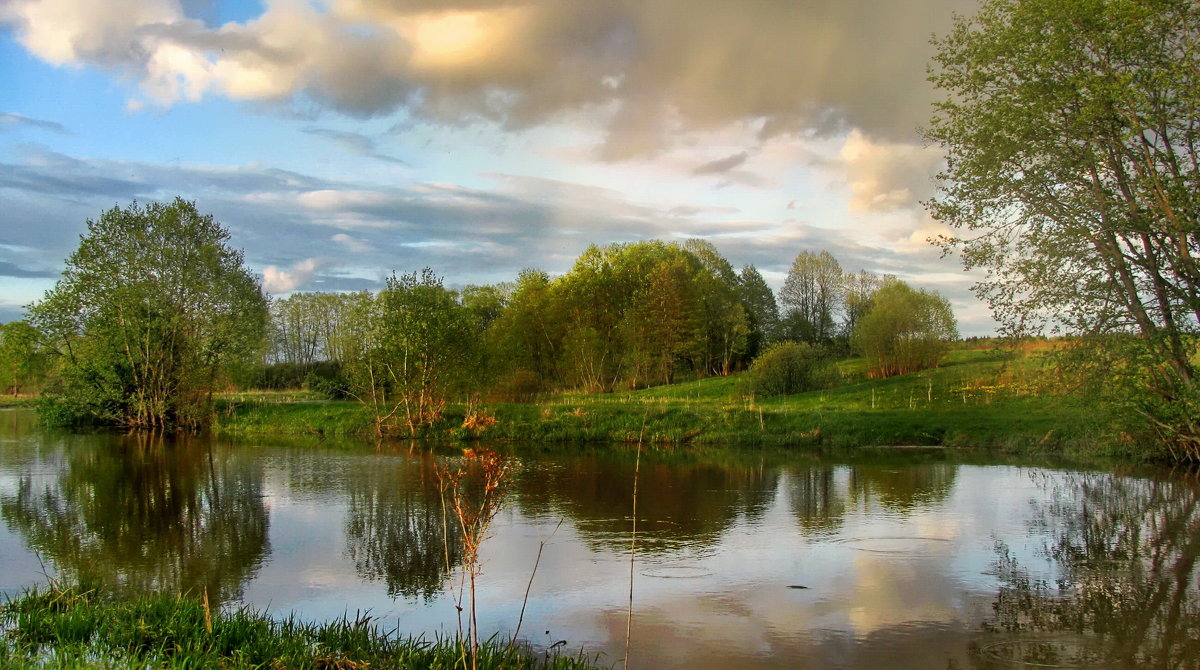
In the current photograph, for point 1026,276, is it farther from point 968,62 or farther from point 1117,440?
point 1117,440

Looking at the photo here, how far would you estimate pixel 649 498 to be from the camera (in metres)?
18.3

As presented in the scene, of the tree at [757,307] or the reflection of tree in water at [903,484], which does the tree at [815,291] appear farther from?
the reflection of tree in water at [903,484]

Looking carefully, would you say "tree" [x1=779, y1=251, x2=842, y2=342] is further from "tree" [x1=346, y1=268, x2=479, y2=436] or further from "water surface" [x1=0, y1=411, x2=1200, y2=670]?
"water surface" [x1=0, y1=411, x2=1200, y2=670]

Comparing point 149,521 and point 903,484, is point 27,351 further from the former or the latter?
point 903,484

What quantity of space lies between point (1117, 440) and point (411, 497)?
20.3 metres

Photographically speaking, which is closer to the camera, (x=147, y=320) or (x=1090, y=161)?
(x=1090, y=161)

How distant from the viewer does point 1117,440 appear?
23.1 metres

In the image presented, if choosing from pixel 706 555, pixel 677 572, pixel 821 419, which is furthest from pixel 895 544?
pixel 821 419

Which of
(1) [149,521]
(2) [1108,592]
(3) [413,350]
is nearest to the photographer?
(2) [1108,592]

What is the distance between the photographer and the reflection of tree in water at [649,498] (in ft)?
47.0

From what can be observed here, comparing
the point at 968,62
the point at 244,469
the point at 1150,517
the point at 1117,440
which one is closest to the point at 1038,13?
the point at 968,62

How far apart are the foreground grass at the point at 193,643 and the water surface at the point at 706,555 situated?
3.98 feet

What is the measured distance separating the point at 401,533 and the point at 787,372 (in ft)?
87.1

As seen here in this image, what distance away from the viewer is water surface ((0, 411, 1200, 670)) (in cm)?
874
